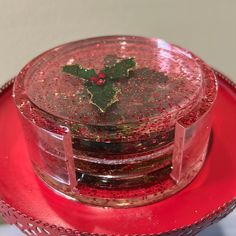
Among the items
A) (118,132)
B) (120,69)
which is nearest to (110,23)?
(120,69)

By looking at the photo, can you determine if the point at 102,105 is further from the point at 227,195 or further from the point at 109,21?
the point at 109,21

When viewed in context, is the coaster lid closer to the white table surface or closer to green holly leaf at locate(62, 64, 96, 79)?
green holly leaf at locate(62, 64, 96, 79)

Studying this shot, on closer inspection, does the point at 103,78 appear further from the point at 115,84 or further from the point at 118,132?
the point at 118,132

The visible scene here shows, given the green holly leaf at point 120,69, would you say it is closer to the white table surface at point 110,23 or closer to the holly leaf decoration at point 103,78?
the holly leaf decoration at point 103,78

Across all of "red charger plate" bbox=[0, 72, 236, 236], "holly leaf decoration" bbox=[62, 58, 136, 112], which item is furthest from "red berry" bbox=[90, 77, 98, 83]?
"red charger plate" bbox=[0, 72, 236, 236]

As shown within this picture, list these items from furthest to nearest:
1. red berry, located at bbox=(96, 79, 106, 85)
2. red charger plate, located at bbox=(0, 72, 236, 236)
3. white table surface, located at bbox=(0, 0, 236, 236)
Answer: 1. white table surface, located at bbox=(0, 0, 236, 236)
2. red berry, located at bbox=(96, 79, 106, 85)
3. red charger plate, located at bbox=(0, 72, 236, 236)

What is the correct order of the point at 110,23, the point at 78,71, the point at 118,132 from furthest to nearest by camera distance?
the point at 110,23 → the point at 78,71 → the point at 118,132

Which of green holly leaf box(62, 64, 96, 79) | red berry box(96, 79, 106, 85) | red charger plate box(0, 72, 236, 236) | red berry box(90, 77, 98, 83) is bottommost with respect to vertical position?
red charger plate box(0, 72, 236, 236)

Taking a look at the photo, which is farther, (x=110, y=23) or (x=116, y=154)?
(x=110, y=23)

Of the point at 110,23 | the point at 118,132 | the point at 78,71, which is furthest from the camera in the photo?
the point at 110,23
